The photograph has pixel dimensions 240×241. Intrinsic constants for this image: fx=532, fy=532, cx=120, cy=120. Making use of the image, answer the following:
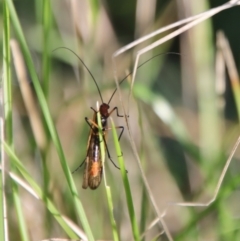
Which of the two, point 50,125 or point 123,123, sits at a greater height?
point 50,125

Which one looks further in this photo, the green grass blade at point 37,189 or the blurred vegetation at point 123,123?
the blurred vegetation at point 123,123

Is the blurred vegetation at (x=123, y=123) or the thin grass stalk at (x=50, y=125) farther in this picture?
the blurred vegetation at (x=123, y=123)

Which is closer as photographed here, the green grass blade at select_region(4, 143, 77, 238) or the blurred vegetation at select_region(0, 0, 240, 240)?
the green grass blade at select_region(4, 143, 77, 238)

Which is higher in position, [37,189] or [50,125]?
[50,125]

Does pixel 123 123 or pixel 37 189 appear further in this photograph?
pixel 123 123

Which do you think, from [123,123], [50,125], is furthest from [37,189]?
[123,123]

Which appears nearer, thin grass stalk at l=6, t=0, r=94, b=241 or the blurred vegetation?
thin grass stalk at l=6, t=0, r=94, b=241

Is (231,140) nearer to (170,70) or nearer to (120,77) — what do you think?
(120,77)

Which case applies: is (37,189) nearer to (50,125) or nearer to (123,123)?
(50,125)
